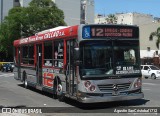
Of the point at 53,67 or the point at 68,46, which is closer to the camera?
the point at 68,46

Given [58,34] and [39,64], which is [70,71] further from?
[39,64]

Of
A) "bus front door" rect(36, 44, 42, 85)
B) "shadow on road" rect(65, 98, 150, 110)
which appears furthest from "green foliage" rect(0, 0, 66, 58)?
"shadow on road" rect(65, 98, 150, 110)

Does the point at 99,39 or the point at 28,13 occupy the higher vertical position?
the point at 28,13

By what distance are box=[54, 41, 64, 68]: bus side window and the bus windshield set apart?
6.87ft

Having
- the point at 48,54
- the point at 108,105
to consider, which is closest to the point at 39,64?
the point at 48,54

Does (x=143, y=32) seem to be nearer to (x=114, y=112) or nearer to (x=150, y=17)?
(x=150, y=17)

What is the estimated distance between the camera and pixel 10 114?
11203 mm

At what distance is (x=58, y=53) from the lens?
14867 millimetres

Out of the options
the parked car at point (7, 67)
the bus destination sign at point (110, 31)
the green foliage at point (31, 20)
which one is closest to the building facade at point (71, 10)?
the green foliage at point (31, 20)

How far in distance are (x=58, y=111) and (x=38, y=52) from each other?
5954mm

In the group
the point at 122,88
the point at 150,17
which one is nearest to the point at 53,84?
the point at 122,88

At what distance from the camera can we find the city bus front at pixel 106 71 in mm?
12414

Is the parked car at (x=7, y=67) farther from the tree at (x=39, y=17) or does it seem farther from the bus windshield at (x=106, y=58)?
the bus windshield at (x=106, y=58)

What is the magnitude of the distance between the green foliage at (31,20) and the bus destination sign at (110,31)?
Result: 1976 inches
